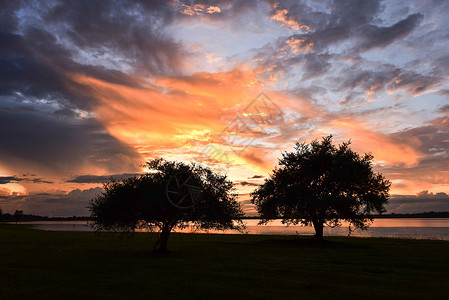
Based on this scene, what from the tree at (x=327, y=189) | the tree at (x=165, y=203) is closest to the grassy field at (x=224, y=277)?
the tree at (x=165, y=203)

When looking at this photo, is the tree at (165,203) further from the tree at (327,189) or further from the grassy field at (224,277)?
the tree at (327,189)

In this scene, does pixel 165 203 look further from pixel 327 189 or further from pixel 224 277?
pixel 327 189

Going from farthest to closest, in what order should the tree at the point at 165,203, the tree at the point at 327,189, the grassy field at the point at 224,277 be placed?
1. the tree at the point at 327,189
2. the tree at the point at 165,203
3. the grassy field at the point at 224,277

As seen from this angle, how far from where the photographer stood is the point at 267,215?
6488cm

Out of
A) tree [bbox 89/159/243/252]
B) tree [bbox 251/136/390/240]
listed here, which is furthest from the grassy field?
tree [bbox 251/136/390/240]

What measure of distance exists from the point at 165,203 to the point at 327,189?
32.8 m

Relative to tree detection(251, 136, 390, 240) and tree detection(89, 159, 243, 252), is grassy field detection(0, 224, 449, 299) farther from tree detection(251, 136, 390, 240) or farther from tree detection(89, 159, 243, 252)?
tree detection(251, 136, 390, 240)

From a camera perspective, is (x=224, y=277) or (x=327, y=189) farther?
(x=327, y=189)

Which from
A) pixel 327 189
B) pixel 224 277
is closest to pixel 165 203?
pixel 224 277

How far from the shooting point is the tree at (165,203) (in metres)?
41.1

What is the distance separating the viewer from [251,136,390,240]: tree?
59.0 meters

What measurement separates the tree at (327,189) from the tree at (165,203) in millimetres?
20242

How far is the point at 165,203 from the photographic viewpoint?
4016cm

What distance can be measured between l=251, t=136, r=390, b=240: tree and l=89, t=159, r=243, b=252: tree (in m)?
20.2
